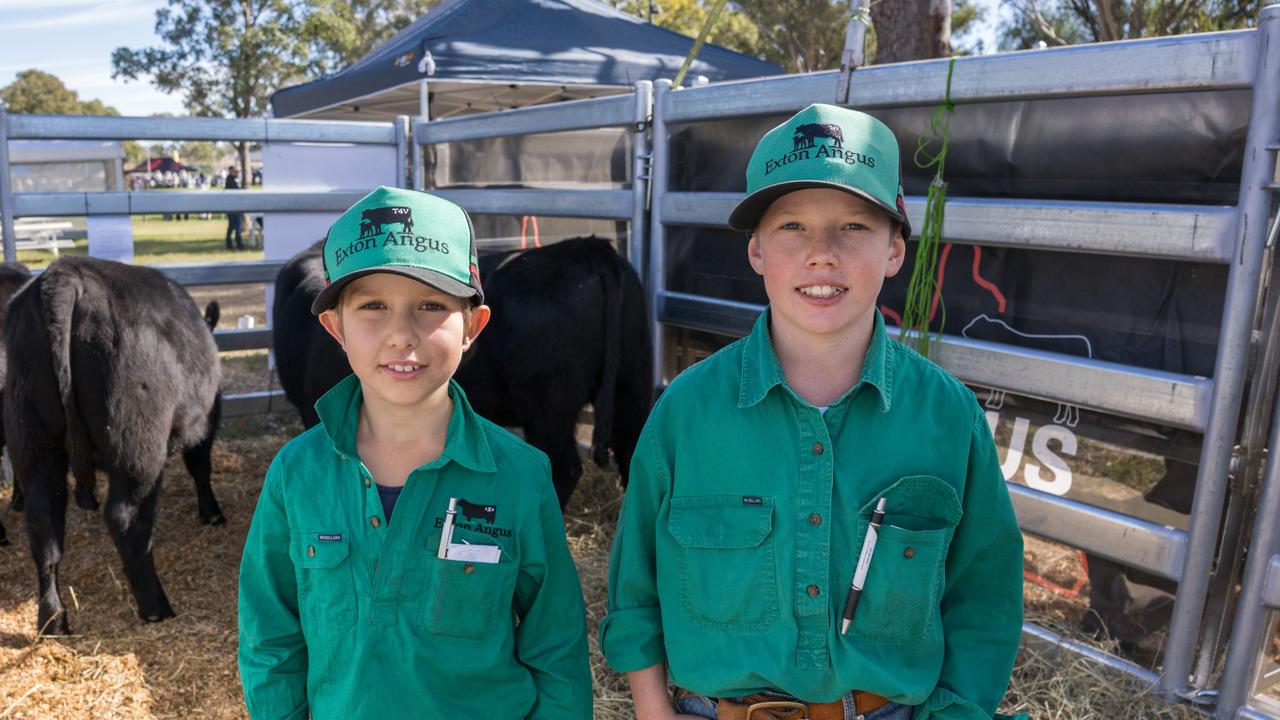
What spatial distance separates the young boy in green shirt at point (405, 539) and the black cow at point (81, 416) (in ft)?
8.00

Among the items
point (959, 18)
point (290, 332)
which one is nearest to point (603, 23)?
point (290, 332)

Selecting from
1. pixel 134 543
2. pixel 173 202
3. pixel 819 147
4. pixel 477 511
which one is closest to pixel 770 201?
pixel 819 147

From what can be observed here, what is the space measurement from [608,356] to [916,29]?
348 cm

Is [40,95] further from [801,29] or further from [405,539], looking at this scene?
[405,539]

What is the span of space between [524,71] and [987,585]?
28.8ft

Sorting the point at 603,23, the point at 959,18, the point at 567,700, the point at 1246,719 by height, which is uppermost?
the point at 959,18

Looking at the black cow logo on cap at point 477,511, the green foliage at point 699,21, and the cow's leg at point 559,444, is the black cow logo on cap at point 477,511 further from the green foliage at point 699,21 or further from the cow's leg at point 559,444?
the green foliage at point 699,21

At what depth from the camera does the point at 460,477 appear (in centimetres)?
163

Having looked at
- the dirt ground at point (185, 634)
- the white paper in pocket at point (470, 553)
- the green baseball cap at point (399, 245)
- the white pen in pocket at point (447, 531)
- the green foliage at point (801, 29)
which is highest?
the green foliage at point (801, 29)

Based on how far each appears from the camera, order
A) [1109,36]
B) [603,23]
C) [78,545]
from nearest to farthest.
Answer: [78,545], [1109,36], [603,23]

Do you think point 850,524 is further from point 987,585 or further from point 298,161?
point 298,161

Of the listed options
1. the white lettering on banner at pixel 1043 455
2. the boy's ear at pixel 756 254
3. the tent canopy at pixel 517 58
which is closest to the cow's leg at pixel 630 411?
the white lettering on banner at pixel 1043 455

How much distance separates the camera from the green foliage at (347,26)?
25.2 metres

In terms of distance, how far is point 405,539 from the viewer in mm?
1562
